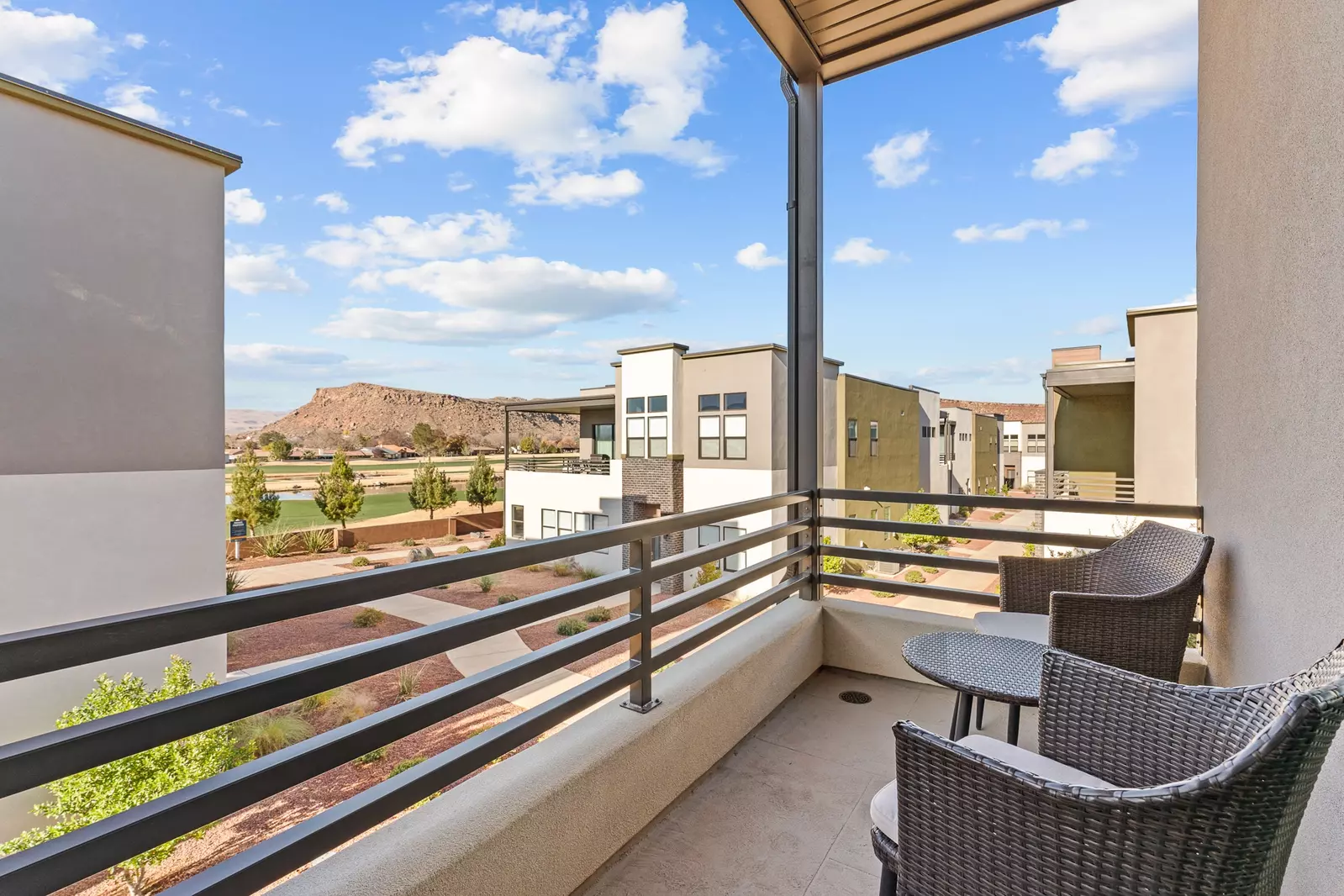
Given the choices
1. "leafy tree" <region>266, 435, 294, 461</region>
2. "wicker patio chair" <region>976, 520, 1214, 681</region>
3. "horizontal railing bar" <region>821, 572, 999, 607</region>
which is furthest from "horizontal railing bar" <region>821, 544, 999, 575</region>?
"leafy tree" <region>266, 435, 294, 461</region>

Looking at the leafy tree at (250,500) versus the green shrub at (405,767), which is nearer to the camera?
the green shrub at (405,767)

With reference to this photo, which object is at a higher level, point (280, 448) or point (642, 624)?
point (280, 448)

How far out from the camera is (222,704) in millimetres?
880

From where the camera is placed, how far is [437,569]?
1.19m

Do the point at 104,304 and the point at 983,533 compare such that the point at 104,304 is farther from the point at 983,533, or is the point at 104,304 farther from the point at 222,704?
the point at 983,533

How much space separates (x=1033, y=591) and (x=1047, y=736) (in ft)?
4.30

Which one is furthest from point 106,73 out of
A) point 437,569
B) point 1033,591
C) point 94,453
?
point 1033,591

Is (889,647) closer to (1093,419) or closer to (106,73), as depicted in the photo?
(1093,419)

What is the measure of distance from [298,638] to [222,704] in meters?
8.98

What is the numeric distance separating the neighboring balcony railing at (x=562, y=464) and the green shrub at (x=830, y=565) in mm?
6486

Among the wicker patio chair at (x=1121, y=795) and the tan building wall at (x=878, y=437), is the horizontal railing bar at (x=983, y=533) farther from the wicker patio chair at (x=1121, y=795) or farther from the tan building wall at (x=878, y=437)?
the tan building wall at (x=878, y=437)

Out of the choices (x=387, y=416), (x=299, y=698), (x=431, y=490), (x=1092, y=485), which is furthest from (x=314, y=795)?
(x=1092, y=485)

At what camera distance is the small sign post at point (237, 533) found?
6.81 meters

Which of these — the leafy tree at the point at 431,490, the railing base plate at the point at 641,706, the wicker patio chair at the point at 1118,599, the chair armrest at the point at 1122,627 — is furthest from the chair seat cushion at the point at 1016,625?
the leafy tree at the point at 431,490
